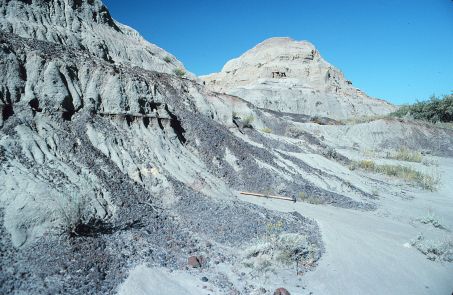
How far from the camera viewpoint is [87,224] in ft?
20.3

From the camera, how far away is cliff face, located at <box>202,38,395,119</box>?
167ft

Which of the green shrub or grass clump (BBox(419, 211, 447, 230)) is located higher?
the green shrub

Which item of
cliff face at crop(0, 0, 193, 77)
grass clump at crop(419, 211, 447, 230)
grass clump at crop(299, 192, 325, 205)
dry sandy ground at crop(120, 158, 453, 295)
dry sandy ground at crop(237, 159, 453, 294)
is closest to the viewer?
dry sandy ground at crop(120, 158, 453, 295)

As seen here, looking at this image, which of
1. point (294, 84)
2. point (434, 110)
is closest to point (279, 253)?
point (434, 110)

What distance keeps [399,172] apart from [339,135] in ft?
33.1

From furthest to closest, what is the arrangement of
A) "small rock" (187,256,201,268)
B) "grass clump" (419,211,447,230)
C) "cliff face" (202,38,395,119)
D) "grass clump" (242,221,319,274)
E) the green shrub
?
"cliff face" (202,38,395,119) < the green shrub < "grass clump" (419,211,447,230) < "grass clump" (242,221,319,274) < "small rock" (187,256,201,268)

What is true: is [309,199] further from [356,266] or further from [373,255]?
[356,266]

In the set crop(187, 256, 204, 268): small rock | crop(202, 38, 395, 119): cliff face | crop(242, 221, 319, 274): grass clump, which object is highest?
crop(202, 38, 395, 119): cliff face

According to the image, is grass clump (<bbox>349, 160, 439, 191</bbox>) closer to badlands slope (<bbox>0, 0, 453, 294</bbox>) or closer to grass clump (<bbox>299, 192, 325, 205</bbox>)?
badlands slope (<bbox>0, 0, 453, 294</bbox>)

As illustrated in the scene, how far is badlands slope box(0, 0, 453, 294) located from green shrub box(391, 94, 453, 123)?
2297 cm

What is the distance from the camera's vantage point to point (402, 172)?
17.4 meters

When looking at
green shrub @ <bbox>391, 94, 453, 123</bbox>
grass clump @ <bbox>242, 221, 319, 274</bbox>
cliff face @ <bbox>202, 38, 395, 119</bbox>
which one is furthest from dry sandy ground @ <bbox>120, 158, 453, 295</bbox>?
cliff face @ <bbox>202, 38, 395, 119</bbox>

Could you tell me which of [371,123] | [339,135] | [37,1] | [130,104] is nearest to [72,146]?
[130,104]

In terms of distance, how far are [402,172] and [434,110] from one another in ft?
69.0
